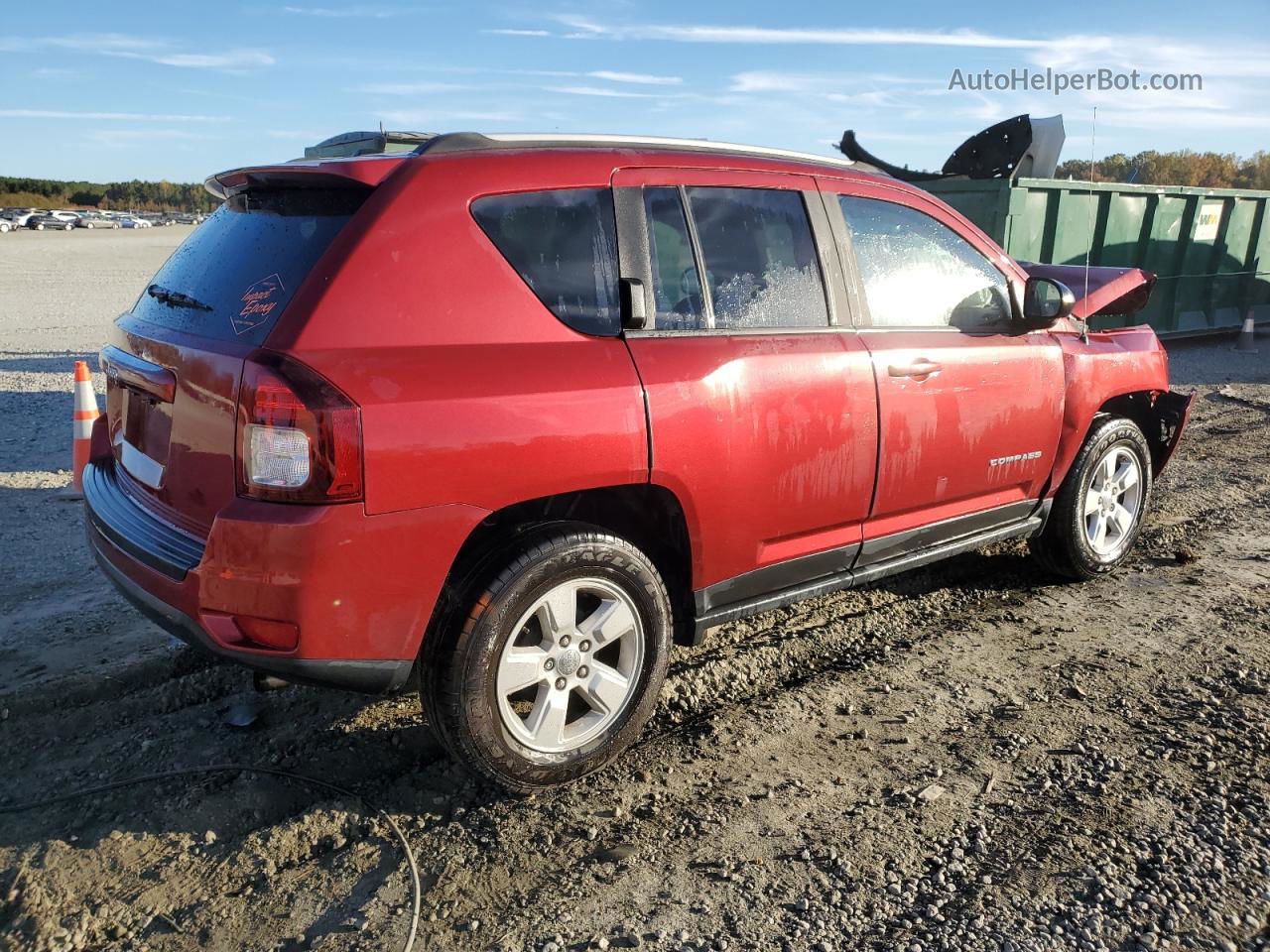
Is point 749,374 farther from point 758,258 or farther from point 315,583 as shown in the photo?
point 315,583

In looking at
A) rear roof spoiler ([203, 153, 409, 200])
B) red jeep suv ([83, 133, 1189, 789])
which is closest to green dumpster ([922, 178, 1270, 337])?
red jeep suv ([83, 133, 1189, 789])

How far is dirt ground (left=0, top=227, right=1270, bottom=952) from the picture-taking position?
2490 mm

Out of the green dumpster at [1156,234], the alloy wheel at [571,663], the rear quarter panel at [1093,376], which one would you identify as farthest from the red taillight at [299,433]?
the green dumpster at [1156,234]

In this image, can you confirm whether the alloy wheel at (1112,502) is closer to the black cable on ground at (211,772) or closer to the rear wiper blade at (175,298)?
the black cable on ground at (211,772)

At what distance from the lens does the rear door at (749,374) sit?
10.3ft

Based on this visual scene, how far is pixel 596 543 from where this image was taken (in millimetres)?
2971

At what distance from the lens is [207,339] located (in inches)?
110

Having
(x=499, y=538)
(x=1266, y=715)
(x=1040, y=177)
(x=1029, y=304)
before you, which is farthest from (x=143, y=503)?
(x=1040, y=177)

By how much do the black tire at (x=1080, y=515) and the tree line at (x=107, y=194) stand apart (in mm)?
105172

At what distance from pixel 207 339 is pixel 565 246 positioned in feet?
3.47

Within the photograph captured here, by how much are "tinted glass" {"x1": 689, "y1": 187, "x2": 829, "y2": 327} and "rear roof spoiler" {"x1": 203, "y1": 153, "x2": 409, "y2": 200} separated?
1.04m

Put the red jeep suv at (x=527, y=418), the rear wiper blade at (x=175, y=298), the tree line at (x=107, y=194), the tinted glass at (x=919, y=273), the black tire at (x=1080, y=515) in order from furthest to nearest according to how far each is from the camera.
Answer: the tree line at (x=107, y=194) < the black tire at (x=1080, y=515) < the tinted glass at (x=919, y=273) < the rear wiper blade at (x=175, y=298) < the red jeep suv at (x=527, y=418)

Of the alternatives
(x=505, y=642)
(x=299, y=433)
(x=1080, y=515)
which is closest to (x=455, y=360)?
(x=299, y=433)

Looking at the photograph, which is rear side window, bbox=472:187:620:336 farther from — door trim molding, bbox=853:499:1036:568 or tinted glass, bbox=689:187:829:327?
door trim molding, bbox=853:499:1036:568
